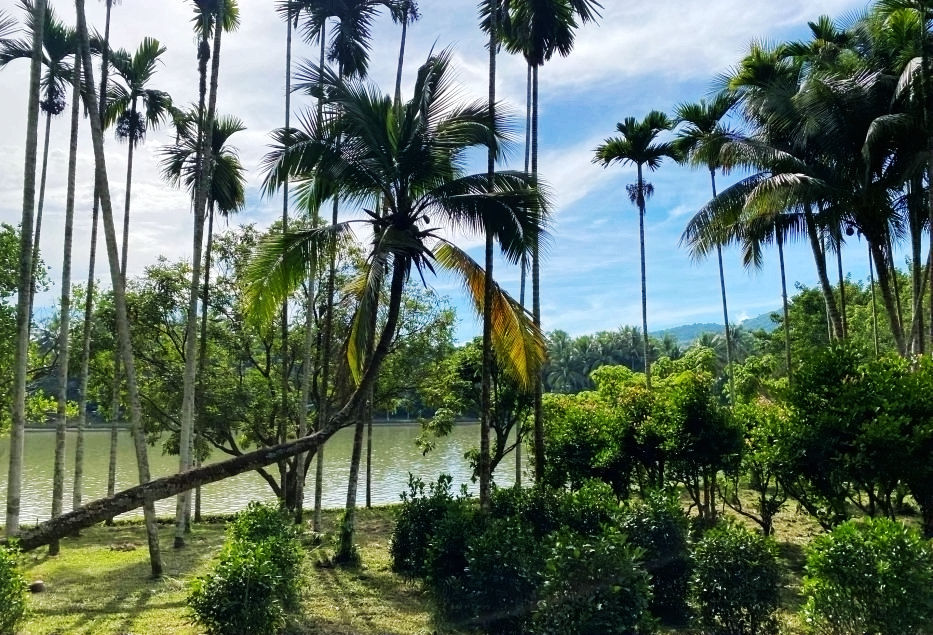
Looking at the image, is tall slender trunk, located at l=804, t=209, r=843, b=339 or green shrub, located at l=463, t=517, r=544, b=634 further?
tall slender trunk, located at l=804, t=209, r=843, b=339

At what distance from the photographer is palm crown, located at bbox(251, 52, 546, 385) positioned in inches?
313

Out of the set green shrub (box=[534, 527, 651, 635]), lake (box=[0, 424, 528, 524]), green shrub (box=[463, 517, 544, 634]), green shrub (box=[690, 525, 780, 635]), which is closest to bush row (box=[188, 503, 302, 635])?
green shrub (box=[463, 517, 544, 634])

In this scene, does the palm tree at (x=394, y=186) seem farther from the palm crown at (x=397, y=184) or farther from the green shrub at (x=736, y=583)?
the green shrub at (x=736, y=583)

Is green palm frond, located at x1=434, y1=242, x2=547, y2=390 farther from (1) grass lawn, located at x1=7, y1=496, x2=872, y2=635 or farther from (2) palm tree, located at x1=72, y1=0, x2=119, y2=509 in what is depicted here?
(2) palm tree, located at x1=72, y1=0, x2=119, y2=509

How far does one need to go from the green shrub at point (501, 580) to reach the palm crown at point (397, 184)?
291 centimetres

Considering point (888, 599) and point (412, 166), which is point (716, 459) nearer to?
point (888, 599)

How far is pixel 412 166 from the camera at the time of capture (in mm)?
8219

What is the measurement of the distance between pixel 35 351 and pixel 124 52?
7.87 m

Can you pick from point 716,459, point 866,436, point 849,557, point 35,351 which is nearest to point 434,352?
point 716,459

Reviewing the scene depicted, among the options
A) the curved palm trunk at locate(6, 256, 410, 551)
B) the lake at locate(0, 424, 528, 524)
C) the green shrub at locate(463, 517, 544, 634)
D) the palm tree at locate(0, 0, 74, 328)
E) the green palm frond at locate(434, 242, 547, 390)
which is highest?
the palm tree at locate(0, 0, 74, 328)

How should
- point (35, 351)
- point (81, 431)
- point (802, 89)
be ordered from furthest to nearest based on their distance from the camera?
point (35, 351) → point (81, 431) → point (802, 89)

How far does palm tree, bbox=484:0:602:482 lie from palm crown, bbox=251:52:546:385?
313 centimetres

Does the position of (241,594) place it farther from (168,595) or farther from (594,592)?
(168,595)

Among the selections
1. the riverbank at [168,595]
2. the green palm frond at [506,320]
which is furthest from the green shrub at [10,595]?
the green palm frond at [506,320]
